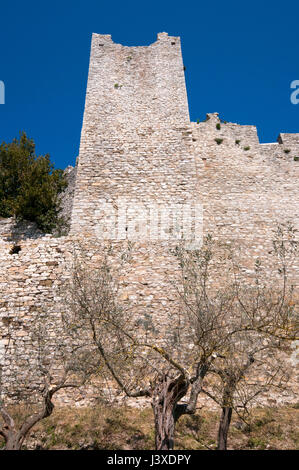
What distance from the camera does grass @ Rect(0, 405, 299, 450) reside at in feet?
19.4

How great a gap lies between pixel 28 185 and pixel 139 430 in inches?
368

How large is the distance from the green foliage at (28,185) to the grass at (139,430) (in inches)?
268

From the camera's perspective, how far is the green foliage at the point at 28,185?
11.1 metres

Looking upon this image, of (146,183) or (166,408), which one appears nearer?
(166,408)

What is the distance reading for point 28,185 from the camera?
11.7 meters

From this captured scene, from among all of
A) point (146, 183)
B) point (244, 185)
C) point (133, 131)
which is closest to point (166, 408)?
point (146, 183)

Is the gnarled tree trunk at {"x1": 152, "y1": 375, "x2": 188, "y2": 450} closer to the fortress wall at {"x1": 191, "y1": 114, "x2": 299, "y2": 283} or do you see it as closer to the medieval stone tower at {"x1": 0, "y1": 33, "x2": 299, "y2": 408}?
the medieval stone tower at {"x1": 0, "y1": 33, "x2": 299, "y2": 408}

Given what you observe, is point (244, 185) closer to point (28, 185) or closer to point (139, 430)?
point (28, 185)

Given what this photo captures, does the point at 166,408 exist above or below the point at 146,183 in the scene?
below

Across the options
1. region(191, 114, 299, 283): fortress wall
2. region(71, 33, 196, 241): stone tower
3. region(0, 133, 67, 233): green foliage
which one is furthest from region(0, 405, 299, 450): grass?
region(0, 133, 67, 233): green foliage

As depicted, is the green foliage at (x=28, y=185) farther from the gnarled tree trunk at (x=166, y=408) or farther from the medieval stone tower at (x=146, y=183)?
the gnarled tree trunk at (x=166, y=408)

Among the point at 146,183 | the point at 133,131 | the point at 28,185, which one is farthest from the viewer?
the point at 133,131
